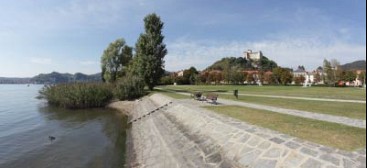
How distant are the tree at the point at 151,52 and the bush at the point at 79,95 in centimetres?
622

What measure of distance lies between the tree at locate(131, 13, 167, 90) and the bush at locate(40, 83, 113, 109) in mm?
6223

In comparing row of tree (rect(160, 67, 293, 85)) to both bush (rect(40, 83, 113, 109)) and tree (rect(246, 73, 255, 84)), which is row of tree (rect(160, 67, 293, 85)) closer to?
tree (rect(246, 73, 255, 84))

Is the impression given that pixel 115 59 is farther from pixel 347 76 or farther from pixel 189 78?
pixel 347 76

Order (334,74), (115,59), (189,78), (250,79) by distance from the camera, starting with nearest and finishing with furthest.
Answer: (115,59)
(334,74)
(250,79)
(189,78)

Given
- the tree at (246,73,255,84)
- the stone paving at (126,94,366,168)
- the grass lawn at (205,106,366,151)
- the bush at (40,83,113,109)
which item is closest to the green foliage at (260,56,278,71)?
the tree at (246,73,255,84)

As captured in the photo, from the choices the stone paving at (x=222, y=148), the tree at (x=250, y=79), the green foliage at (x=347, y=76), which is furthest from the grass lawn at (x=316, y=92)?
the tree at (x=250, y=79)

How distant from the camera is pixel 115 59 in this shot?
6575cm

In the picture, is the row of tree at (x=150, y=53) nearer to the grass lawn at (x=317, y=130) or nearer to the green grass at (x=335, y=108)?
the green grass at (x=335, y=108)

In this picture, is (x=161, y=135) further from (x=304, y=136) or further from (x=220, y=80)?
(x=220, y=80)

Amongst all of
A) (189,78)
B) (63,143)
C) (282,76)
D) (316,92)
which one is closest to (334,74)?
(282,76)

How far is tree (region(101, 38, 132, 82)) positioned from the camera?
65.1 meters

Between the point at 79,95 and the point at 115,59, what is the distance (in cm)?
2878

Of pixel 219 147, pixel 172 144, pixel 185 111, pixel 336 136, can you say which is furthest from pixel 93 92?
pixel 336 136

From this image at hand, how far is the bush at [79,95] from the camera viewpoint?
1495 inches
